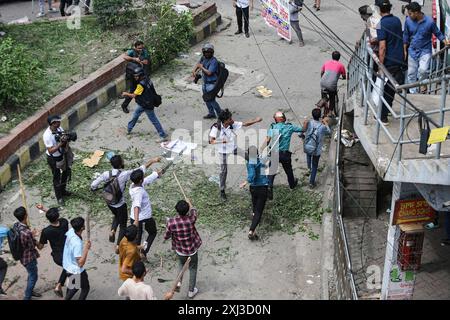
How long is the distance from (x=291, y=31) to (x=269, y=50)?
931mm

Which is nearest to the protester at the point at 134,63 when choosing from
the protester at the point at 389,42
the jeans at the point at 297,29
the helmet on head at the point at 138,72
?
the helmet on head at the point at 138,72

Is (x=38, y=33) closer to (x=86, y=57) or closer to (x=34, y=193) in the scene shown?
(x=86, y=57)

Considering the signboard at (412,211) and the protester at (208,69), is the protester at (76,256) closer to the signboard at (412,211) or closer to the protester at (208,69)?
the signboard at (412,211)

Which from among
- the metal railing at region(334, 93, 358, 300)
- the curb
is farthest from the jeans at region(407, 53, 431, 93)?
the curb

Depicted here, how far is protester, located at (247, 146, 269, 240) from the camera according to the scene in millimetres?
9805

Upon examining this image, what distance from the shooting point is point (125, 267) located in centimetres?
841

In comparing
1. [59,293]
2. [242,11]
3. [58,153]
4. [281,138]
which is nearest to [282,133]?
[281,138]

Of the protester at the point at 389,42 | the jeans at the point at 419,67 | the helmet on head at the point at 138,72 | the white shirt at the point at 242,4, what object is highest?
the protester at the point at 389,42

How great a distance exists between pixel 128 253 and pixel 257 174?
2.26 meters

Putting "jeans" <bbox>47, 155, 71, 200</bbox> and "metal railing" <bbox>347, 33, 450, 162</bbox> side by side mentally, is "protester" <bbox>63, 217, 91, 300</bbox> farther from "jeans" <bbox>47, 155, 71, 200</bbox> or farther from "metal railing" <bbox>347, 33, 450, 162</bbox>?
"metal railing" <bbox>347, 33, 450, 162</bbox>

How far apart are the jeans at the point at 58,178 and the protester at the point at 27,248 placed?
207 centimetres

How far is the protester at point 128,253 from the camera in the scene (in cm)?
830

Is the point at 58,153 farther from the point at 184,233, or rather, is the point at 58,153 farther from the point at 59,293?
the point at 184,233

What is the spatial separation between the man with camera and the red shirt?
254cm
